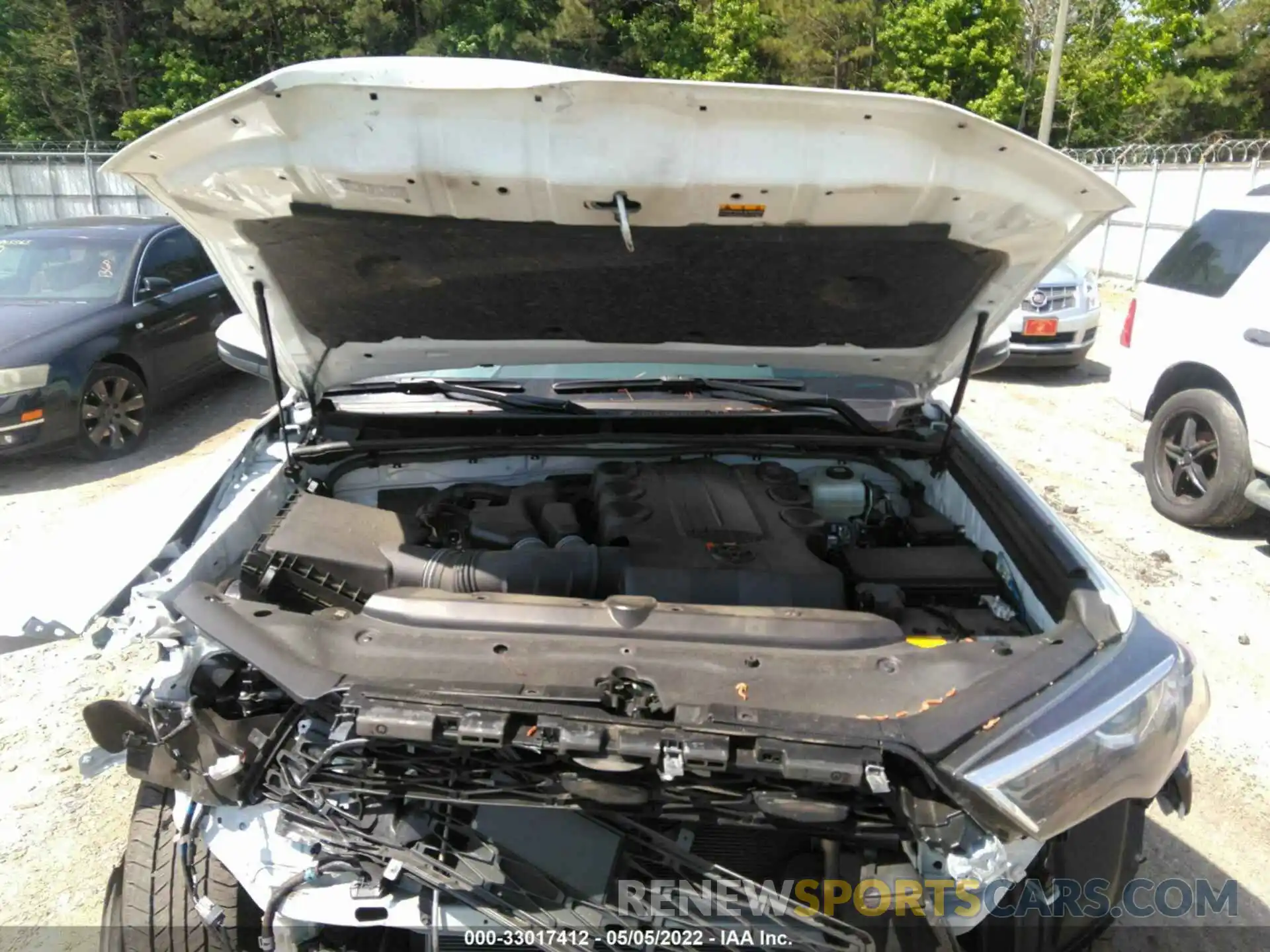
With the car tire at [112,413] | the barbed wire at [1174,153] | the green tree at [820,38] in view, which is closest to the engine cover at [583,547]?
the car tire at [112,413]

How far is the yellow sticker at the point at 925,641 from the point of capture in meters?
1.88

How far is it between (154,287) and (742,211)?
6.17 m

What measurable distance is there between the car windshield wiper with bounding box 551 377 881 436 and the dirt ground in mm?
1665

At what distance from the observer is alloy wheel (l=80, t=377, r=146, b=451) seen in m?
5.77

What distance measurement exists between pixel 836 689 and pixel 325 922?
1.09 meters

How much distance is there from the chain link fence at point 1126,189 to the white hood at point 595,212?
8.12m

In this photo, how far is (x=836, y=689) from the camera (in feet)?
5.27

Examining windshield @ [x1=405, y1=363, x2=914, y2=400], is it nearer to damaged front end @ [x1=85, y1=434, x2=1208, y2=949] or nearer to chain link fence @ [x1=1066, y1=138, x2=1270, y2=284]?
damaged front end @ [x1=85, y1=434, x2=1208, y2=949]

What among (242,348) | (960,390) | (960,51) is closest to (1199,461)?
(960,390)

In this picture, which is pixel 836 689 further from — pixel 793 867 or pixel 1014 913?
pixel 1014 913

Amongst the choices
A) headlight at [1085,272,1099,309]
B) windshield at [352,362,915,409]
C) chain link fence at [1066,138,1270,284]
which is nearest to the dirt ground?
headlight at [1085,272,1099,309]

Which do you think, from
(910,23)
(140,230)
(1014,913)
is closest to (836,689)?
(1014,913)

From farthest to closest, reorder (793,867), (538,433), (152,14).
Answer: (152,14) < (538,433) < (793,867)

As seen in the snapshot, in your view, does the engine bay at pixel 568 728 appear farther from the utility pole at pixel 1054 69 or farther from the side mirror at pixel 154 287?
the utility pole at pixel 1054 69
